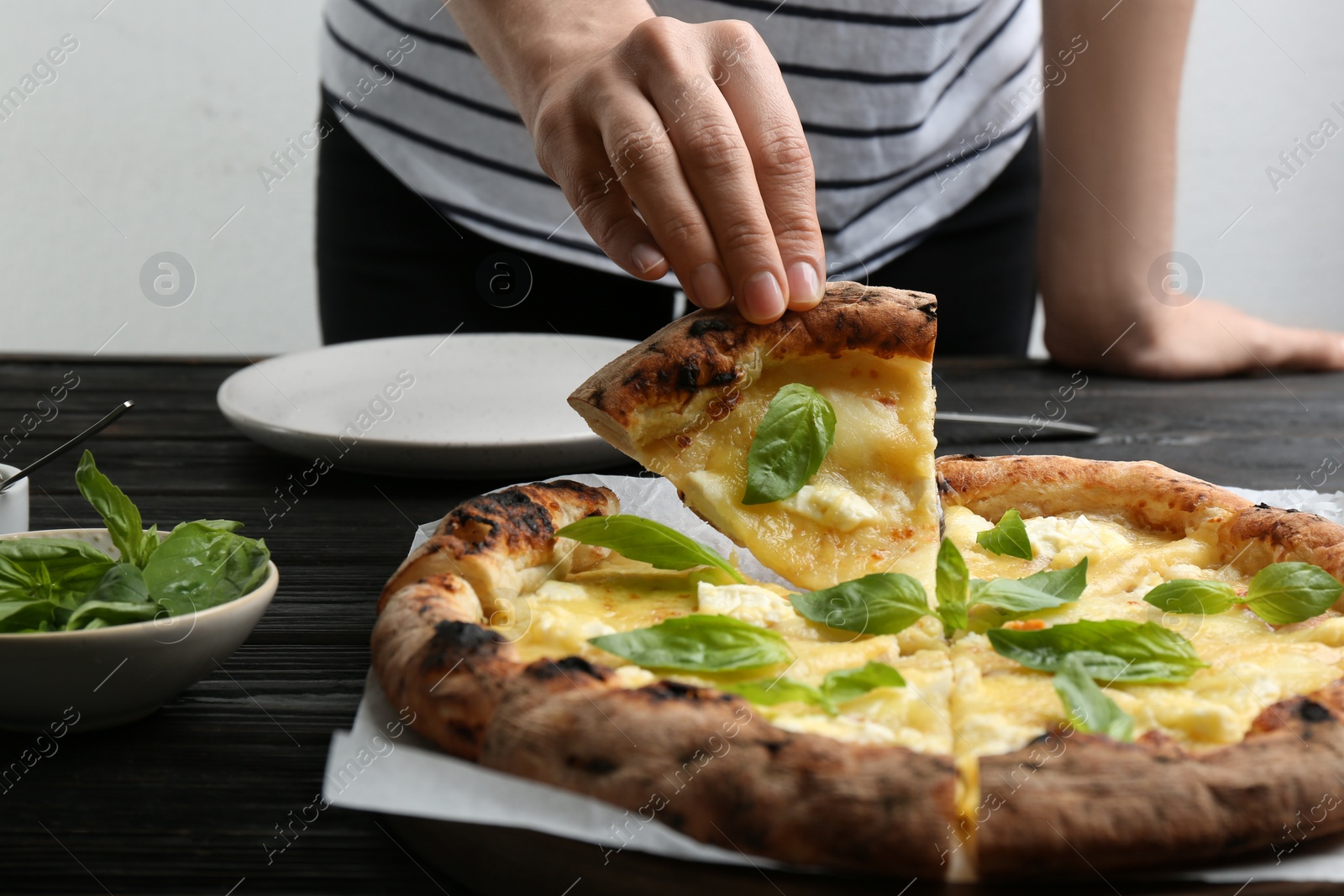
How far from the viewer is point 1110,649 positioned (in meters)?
1.44

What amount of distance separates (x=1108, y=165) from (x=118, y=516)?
311 centimetres

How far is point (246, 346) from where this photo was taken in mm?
6695

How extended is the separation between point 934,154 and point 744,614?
225 cm

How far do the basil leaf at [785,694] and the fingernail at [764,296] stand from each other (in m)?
0.70

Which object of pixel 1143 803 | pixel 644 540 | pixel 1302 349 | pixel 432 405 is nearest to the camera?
pixel 1143 803

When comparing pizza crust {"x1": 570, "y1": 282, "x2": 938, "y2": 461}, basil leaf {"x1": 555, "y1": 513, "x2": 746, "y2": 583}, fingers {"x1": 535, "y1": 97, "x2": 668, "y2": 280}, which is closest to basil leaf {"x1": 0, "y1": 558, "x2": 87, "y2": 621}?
basil leaf {"x1": 555, "y1": 513, "x2": 746, "y2": 583}

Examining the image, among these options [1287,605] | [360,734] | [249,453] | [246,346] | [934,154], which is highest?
[934,154]

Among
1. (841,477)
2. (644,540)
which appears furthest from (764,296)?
(644,540)

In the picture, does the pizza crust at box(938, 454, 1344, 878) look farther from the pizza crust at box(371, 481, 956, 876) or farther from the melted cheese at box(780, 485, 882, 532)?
the melted cheese at box(780, 485, 882, 532)

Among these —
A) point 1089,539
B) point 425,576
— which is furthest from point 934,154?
point 425,576

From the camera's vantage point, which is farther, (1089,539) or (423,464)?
(423,464)

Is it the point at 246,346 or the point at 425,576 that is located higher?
the point at 425,576

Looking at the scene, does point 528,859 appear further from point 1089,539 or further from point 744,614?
point 1089,539

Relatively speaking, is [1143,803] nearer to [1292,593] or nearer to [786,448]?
[1292,593]
